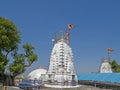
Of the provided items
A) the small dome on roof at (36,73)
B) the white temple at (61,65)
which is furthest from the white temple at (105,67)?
the white temple at (61,65)

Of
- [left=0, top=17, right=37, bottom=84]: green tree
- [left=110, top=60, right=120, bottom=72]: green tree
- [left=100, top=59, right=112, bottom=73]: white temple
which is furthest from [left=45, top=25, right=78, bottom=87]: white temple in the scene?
[left=110, top=60, right=120, bottom=72]: green tree

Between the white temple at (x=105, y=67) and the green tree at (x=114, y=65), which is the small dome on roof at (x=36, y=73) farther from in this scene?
the green tree at (x=114, y=65)

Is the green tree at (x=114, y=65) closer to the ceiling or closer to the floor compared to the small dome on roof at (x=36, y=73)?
closer to the ceiling

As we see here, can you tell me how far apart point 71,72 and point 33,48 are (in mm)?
15961

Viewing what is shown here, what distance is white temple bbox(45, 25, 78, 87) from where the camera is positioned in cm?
6116

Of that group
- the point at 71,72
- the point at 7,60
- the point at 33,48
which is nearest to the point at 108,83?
the point at 71,72

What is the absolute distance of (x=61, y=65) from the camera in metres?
63.1

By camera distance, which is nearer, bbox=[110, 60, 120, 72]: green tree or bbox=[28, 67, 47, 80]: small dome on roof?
bbox=[28, 67, 47, 80]: small dome on roof

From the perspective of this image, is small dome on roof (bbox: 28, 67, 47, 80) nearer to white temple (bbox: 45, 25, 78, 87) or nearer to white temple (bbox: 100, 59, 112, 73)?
white temple (bbox: 45, 25, 78, 87)

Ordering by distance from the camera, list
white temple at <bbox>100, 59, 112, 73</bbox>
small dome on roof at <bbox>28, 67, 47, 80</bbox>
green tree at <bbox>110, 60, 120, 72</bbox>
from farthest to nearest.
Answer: green tree at <bbox>110, 60, 120, 72</bbox>, white temple at <bbox>100, 59, 112, 73</bbox>, small dome on roof at <bbox>28, 67, 47, 80</bbox>

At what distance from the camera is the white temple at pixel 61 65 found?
61156 mm

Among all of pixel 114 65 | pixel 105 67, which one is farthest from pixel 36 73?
pixel 114 65

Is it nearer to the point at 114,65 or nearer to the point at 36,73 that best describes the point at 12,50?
the point at 36,73

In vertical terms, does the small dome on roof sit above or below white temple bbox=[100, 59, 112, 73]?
below
